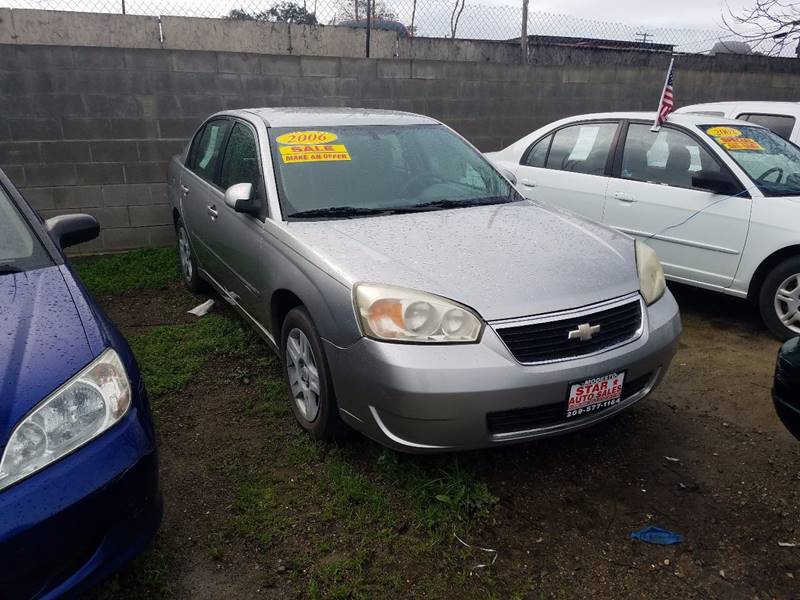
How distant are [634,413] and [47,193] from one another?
5.58 metres

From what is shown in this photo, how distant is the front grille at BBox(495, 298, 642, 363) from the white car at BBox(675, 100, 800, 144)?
4.41 m

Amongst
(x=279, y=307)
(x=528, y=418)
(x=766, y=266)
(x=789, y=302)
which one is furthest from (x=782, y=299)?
(x=279, y=307)

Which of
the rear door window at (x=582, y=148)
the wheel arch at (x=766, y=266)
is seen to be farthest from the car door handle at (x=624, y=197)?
the wheel arch at (x=766, y=266)

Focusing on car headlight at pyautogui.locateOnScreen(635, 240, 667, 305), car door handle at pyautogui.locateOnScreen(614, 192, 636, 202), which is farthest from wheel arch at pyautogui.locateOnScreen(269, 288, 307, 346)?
car door handle at pyautogui.locateOnScreen(614, 192, 636, 202)

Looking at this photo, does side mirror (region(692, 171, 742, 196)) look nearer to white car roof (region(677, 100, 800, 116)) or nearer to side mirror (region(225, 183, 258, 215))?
white car roof (region(677, 100, 800, 116))

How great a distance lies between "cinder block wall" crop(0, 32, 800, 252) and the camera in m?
5.80

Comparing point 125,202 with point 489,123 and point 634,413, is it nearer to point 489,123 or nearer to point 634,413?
point 489,123

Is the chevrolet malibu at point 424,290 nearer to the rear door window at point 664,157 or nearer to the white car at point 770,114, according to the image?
the rear door window at point 664,157

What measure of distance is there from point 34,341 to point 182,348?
7.11 feet

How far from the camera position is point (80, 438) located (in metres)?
1.82

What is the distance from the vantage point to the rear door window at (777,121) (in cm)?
602

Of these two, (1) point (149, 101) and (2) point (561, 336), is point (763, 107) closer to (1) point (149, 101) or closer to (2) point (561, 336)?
(2) point (561, 336)

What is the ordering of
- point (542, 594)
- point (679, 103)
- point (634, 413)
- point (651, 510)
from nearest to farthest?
point (542, 594) → point (651, 510) → point (634, 413) → point (679, 103)

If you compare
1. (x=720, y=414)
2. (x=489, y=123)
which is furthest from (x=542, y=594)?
(x=489, y=123)
